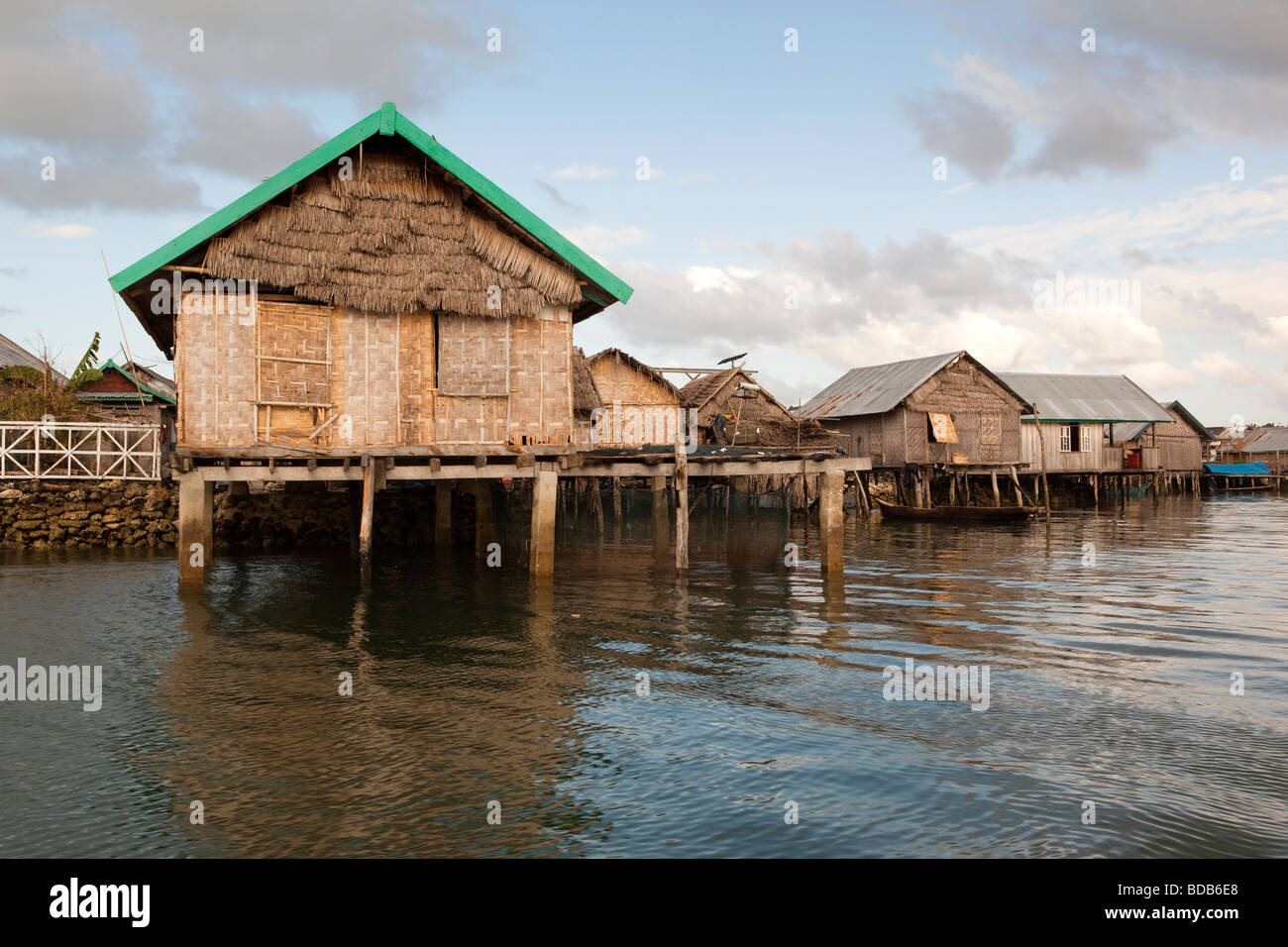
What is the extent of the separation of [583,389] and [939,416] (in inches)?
720

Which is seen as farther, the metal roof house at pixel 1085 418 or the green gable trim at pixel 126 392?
the metal roof house at pixel 1085 418

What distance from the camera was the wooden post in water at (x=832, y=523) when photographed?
16.8 metres

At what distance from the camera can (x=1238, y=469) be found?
61.7m

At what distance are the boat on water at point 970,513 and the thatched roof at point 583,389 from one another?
43.0 ft

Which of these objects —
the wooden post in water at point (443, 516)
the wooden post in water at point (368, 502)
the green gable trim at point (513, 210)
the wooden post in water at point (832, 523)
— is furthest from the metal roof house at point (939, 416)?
the wooden post in water at point (368, 502)

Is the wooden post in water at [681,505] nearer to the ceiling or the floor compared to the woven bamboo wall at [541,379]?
nearer to the floor

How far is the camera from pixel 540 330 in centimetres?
1599

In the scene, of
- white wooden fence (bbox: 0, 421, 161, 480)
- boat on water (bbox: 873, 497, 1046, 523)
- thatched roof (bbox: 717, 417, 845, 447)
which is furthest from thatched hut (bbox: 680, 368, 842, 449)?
white wooden fence (bbox: 0, 421, 161, 480)

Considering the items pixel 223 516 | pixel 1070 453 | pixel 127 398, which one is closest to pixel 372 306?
pixel 223 516

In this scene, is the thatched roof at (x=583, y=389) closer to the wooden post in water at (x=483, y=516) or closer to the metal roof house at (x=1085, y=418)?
the wooden post in water at (x=483, y=516)

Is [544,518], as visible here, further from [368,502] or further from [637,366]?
[637,366]

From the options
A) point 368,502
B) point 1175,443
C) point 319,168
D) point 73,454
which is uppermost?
point 319,168

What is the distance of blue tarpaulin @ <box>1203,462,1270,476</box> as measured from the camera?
5888 centimetres

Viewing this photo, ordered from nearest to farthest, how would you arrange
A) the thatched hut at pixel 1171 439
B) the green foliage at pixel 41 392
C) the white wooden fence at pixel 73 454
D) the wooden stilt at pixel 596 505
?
the white wooden fence at pixel 73 454, the green foliage at pixel 41 392, the wooden stilt at pixel 596 505, the thatched hut at pixel 1171 439
